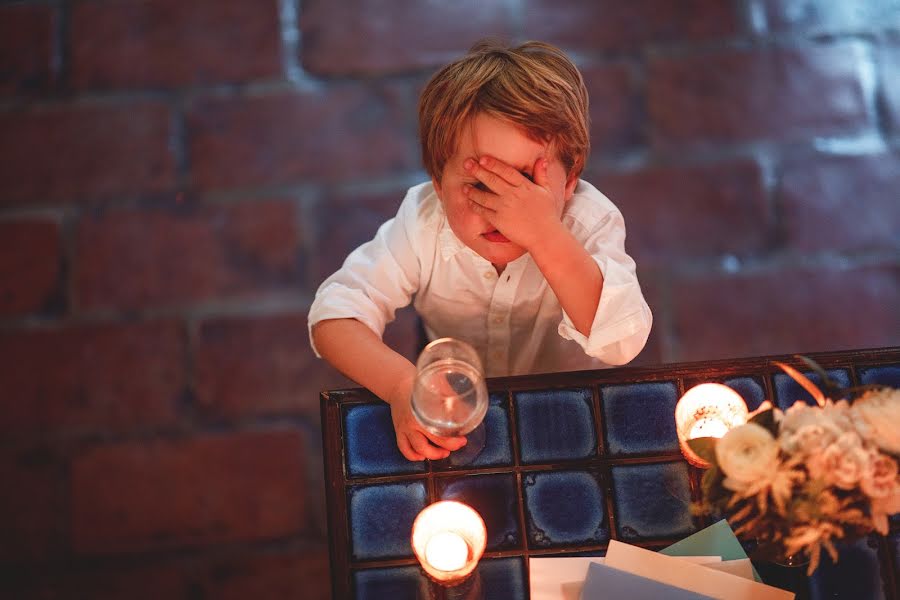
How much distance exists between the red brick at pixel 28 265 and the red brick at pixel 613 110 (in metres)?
1.02

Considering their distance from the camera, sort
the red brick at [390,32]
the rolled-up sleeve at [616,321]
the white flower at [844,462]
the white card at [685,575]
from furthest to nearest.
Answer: the red brick at [390,32], the rolled-up sleeve at [616,321], the white card at [685,575], the white flower at [844,462]

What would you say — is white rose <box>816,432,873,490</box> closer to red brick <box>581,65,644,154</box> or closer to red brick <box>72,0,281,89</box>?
red brick <box>581,65,644,154</box>

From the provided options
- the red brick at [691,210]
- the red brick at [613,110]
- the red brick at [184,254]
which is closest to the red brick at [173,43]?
the red brick at [184,254]

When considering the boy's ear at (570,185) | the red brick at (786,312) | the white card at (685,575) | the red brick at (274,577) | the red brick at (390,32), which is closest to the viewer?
the white card at (685,575)

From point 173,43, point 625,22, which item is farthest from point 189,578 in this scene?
point 625,22

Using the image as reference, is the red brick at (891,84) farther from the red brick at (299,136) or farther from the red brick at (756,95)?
the red brick at (299,136)

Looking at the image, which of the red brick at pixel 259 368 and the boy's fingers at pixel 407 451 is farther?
the red brick at pixel 259 368

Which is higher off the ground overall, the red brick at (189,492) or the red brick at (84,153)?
the red brick at (84,153)

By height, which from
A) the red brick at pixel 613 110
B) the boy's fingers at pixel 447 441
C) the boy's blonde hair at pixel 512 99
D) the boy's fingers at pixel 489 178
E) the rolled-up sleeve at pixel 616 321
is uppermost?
the red brick at pixel 613 110

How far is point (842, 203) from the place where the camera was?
59.2 inches

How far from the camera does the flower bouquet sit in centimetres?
56

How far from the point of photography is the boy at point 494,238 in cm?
84

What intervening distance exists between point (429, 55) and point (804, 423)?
1.16m

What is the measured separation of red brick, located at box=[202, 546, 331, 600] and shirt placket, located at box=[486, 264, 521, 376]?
0.50m
